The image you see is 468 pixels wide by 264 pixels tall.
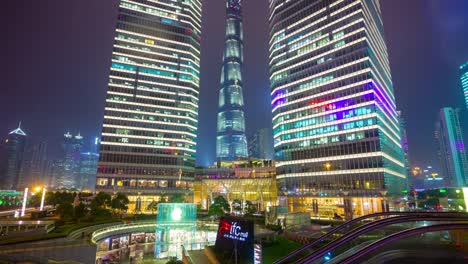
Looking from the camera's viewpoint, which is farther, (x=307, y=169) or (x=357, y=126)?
(x=307, y=169)

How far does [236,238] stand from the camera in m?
24.4

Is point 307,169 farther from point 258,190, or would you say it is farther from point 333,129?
point 258,190

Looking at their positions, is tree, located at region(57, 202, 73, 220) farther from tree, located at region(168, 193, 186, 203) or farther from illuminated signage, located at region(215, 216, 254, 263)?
tree, located at region(168, 193, 186, 203)

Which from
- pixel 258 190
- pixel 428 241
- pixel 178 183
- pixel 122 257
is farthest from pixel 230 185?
pixel 428 241

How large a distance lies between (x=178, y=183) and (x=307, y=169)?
195 feet

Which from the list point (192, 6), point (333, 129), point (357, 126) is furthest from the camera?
point (192, 6)

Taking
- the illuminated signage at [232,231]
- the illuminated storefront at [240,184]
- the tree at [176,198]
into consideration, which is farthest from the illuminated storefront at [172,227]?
the tree at [176,198]

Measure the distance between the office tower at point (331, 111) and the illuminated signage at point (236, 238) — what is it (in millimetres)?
59785

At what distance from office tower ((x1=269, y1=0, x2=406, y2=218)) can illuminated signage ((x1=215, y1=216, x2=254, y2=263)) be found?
59.8 m

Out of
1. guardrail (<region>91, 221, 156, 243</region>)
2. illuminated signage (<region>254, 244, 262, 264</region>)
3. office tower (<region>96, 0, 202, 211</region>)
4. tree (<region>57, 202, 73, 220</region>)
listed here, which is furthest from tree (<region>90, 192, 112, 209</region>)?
illuminated signage (<region>254, 244, 262, 264</region>)

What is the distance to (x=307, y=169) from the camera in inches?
3573

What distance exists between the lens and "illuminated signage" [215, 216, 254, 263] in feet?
75.8

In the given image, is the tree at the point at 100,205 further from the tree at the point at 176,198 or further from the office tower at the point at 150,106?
the office tower at the point at 150,106

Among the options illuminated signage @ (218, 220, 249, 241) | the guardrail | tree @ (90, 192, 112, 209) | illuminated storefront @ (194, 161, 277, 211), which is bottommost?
the guardrail
